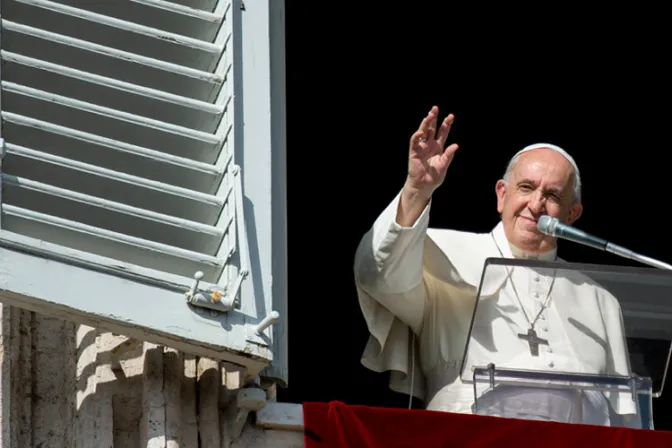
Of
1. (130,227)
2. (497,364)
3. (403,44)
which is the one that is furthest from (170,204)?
(403,44)

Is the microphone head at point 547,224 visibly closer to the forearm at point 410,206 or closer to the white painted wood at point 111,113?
the forearm at point 410,206

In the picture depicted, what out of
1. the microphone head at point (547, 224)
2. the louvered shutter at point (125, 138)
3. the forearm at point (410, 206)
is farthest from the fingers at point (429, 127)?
the louvered shutter at point (125, 138)

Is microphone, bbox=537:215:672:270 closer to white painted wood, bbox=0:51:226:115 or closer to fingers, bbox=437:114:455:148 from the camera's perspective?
fingers, bbox=437:114:455:148

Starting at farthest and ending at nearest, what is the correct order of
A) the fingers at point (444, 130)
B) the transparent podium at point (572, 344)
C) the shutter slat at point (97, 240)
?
1. the fingers at point (444, 130)
2. the transparent podium at point (572, 344)
3. the shutter slat at point (97, 240)

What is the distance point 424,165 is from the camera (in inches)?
281

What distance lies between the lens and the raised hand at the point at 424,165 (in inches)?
279

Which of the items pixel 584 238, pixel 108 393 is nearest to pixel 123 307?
pixel 108 393

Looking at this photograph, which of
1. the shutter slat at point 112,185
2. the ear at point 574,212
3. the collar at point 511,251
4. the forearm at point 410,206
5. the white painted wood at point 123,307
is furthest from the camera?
the ear at point 574,212

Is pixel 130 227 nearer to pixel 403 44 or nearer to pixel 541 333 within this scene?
pixel 541 333

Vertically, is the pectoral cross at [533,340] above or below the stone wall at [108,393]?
above

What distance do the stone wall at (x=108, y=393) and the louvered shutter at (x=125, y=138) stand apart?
265mm

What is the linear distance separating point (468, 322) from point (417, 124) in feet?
6.25

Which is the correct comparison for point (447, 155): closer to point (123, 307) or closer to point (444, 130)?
point (444, 130)

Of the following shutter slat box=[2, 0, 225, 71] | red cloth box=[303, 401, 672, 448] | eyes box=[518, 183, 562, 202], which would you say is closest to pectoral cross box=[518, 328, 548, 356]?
red cloth box=[303, 401, 672, 448]
